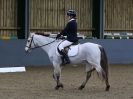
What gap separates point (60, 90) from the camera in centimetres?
1514

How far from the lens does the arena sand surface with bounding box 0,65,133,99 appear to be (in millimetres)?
13688

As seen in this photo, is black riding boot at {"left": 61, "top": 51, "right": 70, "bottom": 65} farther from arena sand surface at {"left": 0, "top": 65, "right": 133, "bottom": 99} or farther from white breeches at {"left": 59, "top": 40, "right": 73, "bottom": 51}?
arena sand surface at {"left": 0, "top": 65, "right": 133, "bottom": 99}

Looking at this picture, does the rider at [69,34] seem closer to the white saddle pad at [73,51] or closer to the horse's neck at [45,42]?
the white saddle pad at [73,51]

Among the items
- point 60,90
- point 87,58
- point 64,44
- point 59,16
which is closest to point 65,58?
point 64,44

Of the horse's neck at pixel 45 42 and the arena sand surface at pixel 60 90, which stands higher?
the horse's neck at pixel 45 42

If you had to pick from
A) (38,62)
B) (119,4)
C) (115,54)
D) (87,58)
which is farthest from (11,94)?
(119,4)

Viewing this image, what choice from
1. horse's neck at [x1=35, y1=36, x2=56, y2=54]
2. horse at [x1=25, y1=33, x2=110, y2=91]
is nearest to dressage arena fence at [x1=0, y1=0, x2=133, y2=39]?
horse's neck at [x1=35, y1=36, x2=56, y2=54]

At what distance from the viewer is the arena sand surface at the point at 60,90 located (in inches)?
539

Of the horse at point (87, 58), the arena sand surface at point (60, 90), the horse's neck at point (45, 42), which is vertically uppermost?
the horse's neck at point (45, 42)

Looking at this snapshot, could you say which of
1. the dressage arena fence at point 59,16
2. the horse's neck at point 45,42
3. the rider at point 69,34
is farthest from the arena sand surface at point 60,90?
the dressage arena fence at point 59,16

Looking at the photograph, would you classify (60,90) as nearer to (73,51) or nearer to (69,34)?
(73,51)

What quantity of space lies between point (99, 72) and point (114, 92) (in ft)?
2.50

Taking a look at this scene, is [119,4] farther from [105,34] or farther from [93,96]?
[93,96]

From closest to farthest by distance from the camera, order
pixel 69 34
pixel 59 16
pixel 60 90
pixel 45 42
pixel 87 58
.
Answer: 1. pixel 60 90
2. pixel 87 58
3. pixel 69 34
4. pixel 45 42
5. pixel 59 16
